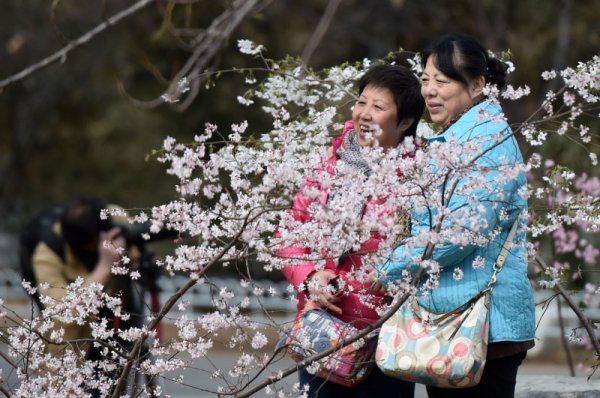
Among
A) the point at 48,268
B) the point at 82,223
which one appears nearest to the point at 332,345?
A: the point at 82,223

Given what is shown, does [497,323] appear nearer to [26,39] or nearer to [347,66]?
[347,66]

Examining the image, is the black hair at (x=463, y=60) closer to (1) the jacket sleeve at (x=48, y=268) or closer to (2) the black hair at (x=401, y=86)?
Result: (2) the black hair at (x=401, y=86)

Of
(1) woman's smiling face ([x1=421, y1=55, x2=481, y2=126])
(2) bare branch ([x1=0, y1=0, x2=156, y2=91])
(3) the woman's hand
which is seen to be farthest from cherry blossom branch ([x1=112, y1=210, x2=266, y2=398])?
(2) bare branch ([x1=0, y1=0, x2=156, y2=91])

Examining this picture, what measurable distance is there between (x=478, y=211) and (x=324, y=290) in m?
Result: 0.63

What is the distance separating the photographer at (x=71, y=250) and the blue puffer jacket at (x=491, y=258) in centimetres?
274

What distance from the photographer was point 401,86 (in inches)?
167

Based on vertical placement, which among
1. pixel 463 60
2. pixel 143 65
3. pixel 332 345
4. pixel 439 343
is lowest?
pixel 439 343

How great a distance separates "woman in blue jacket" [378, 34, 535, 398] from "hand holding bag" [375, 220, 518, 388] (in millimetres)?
Answer: 29

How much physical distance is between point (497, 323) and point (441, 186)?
1.50 feet

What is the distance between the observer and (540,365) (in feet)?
44.2

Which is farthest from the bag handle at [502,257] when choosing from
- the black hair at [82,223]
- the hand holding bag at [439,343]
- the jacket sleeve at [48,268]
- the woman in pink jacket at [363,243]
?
the jacket sleeve at [48,268]

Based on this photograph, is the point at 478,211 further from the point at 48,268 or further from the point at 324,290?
the point at 48,268

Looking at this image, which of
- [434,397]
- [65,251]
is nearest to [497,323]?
[434,397]

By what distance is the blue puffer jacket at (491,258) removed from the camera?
362 cm
